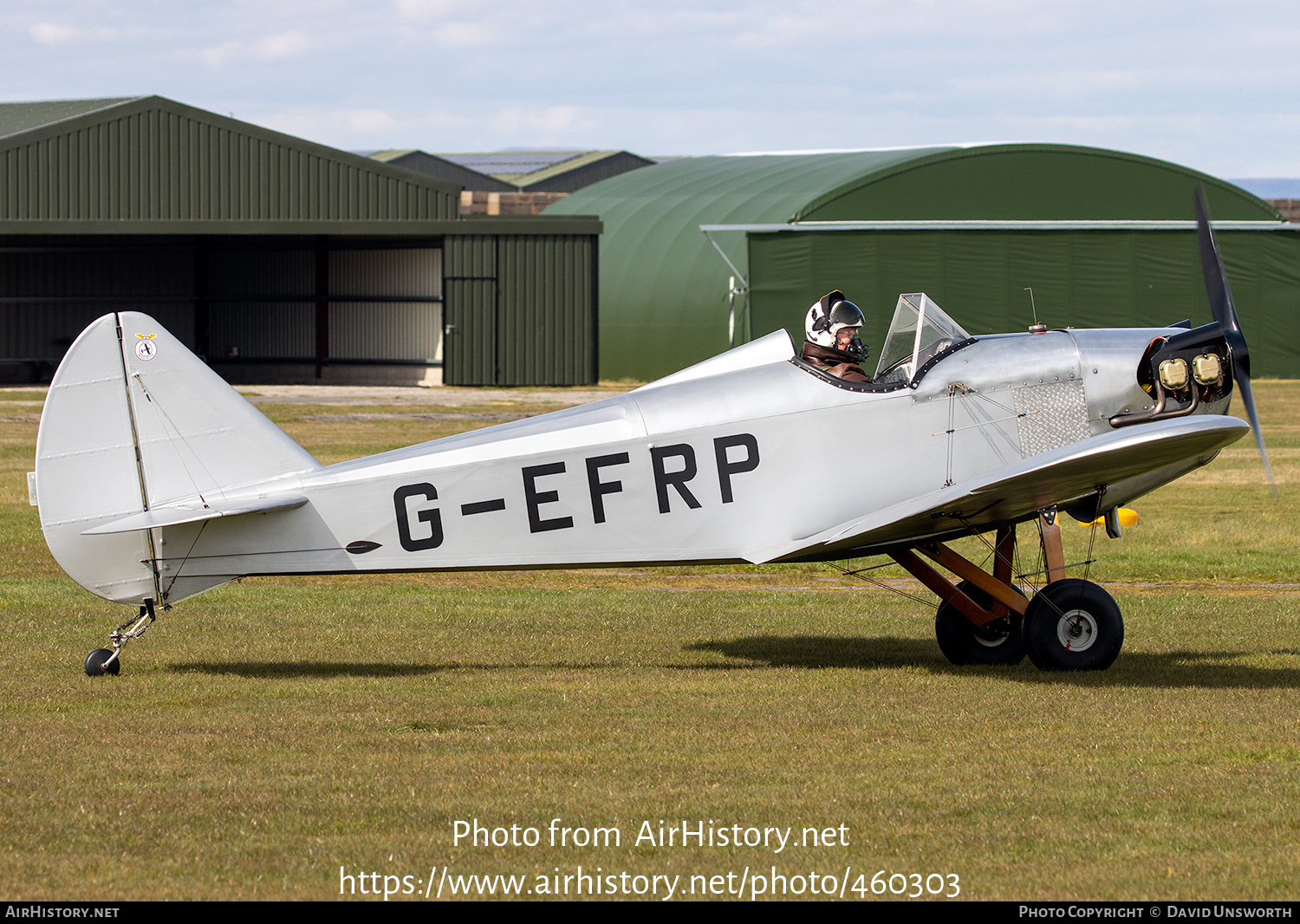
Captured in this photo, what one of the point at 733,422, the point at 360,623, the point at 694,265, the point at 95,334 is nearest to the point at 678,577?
the point at 360,623

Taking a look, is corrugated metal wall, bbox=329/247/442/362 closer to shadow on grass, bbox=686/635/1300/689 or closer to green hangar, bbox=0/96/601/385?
green hangar, bbox=0/96/601/385

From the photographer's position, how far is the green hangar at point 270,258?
4059 cm

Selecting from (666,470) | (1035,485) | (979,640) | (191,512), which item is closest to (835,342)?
(666,470)

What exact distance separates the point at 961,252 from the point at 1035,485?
35.0 metres

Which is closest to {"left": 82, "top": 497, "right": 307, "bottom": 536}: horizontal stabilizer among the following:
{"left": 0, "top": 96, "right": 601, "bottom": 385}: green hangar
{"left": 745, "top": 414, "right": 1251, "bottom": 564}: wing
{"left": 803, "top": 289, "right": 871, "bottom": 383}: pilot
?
{"left": 745, "top": 414, "right": 1251, "bottom": 564}: wing

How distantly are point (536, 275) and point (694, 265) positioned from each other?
461cm

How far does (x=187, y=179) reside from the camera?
136 feet

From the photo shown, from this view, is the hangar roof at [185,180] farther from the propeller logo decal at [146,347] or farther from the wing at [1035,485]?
the wing at [1035,485]

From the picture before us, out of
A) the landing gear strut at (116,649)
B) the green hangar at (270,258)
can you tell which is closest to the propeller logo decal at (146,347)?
the landing gear strut at (116,649)

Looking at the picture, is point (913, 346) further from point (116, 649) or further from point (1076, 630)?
point (116, 649)

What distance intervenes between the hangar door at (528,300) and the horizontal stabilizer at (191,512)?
3478cm

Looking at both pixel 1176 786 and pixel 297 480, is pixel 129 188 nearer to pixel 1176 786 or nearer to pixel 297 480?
pixel 297 480

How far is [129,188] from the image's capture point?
40.8 metres

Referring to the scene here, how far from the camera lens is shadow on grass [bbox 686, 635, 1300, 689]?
8.99m
